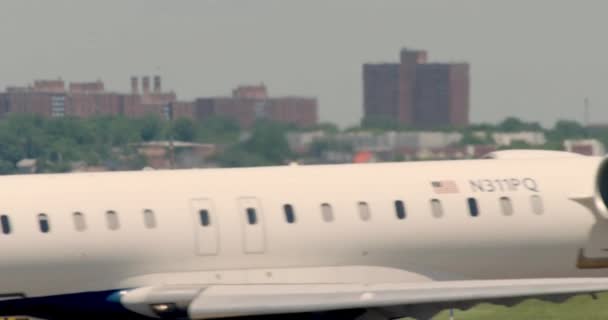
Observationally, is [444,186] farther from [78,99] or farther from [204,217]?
[78,99]

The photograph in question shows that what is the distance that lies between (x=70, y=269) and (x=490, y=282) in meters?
6.80

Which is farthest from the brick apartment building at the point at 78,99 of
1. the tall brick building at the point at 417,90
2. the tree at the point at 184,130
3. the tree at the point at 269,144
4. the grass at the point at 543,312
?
the grass at the point at 543,312

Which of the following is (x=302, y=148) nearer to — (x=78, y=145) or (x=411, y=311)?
(x=78, y=145)

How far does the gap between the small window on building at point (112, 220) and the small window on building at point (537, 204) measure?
7.29 meters

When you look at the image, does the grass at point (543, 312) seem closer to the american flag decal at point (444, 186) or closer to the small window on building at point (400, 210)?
the american flag decal at point (444, 186)

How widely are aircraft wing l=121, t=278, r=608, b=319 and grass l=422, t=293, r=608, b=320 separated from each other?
5.85m

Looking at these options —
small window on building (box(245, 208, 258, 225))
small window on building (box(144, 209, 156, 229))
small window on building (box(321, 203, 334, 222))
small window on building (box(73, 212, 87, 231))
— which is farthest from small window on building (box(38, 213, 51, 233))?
small window on building (box(321, 203, 334, 222))

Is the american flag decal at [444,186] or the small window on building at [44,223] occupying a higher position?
the american flag decal at [444,186]

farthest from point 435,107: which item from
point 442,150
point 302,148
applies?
point 302,148

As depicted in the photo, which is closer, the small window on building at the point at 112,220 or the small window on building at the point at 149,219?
the small window on building at the point at 112,220

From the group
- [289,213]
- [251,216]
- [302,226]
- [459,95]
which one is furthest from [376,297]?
[459,95]

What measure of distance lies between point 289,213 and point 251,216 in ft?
2.19

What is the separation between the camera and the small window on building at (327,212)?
31.4 m

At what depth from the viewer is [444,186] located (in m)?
32.0
